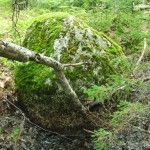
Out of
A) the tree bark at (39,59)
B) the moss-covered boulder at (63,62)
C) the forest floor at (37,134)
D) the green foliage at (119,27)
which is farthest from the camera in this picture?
the green foliage at (119,27)

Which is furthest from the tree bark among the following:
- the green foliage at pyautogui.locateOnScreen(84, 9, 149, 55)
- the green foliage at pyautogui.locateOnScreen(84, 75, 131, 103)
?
the green foliage at pyautogui.locateOnScreen(84, 9, 149, 55)

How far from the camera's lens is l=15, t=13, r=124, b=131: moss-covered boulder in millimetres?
5066

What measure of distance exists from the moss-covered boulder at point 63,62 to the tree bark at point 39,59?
8.2 inches

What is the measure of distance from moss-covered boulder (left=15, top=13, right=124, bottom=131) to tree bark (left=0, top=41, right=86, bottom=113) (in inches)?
8.2

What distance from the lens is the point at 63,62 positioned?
5.16 m

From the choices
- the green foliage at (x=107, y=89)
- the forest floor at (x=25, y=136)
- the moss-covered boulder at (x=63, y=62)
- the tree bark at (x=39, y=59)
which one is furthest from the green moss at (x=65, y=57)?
the green foliage at (x=107, y=89)

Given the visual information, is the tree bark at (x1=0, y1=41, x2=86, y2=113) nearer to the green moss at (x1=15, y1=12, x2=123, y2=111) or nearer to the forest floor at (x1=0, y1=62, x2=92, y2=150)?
the green moss at (x1=15, y1=12, x2=123, y2=111)

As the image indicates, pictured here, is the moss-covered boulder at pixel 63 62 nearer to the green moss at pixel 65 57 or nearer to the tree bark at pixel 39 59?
the green moss at pixel 65 57

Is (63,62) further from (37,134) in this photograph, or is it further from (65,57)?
(37,134)

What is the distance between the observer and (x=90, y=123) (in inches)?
198

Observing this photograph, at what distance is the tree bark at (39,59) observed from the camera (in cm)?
342

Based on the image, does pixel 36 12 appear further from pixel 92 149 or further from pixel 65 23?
pixel 92 149

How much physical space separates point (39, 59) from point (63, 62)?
1.20 metres

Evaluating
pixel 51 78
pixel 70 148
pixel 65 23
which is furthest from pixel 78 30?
pixel 70 148
